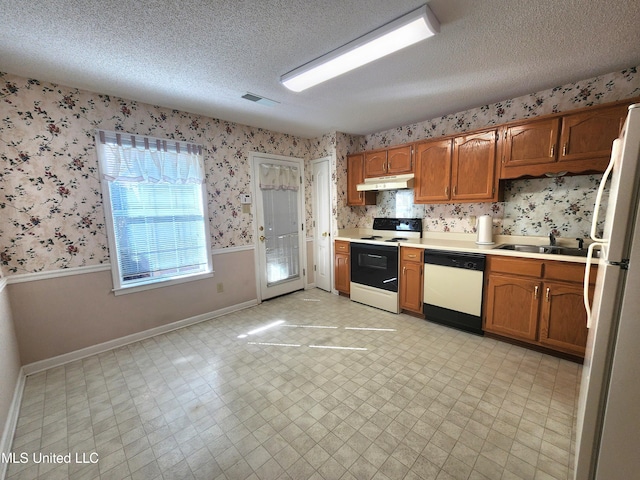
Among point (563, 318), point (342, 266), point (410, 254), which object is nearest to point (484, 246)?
point (410, 254)

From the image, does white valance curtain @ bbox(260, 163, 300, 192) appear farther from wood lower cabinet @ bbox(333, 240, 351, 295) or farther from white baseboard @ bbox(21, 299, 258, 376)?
white baseboard @ bbox(21, 299, 258, 376)

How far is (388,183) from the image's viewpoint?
3.48 meters

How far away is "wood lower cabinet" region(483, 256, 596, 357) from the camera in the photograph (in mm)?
2219

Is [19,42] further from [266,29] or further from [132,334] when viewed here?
[132,334]

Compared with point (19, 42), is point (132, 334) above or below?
below

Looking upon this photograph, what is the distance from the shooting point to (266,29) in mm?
1636

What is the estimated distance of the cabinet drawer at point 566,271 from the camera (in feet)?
7.07

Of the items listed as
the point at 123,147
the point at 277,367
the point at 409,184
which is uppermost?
the point at 123,147

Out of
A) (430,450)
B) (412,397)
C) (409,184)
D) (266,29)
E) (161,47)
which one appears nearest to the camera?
(430,450)

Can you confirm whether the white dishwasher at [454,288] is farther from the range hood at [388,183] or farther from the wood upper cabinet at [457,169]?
the range hood at [388,183]

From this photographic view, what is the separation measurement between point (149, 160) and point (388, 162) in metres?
2.89

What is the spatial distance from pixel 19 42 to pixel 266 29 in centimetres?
160

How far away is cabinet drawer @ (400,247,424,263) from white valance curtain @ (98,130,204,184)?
260cm

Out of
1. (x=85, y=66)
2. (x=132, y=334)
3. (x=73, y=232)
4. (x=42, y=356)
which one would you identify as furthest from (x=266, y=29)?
(x=42, y=356)
